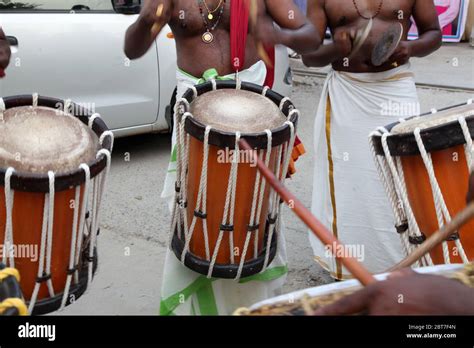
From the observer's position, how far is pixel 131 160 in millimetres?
6238

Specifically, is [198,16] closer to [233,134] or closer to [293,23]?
[293,23]

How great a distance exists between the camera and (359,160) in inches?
161

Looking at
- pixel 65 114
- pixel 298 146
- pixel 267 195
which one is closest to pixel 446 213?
pixel 267 195

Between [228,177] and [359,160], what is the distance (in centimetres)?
135

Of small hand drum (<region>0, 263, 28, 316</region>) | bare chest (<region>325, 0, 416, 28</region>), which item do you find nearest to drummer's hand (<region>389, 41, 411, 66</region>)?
bare chest (<region>325, 0, 416, 28</region>)

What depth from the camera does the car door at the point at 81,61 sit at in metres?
5.52

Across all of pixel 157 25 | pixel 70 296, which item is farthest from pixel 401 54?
pixel 70 296

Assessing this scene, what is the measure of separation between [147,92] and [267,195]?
3315 mm

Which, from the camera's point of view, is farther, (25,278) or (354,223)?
(354,223)

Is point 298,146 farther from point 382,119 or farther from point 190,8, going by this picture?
point 190,8

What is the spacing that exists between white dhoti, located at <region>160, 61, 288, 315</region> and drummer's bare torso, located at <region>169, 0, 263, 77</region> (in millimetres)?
60

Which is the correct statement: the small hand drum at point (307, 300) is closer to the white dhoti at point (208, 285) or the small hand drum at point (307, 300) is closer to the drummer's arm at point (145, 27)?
the white dhoti at point (208, 285)

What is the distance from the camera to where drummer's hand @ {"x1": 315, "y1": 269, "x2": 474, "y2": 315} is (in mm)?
1436

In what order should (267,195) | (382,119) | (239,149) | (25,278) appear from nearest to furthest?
(25,278) → (239,149) → (267,195) → (382,119)
